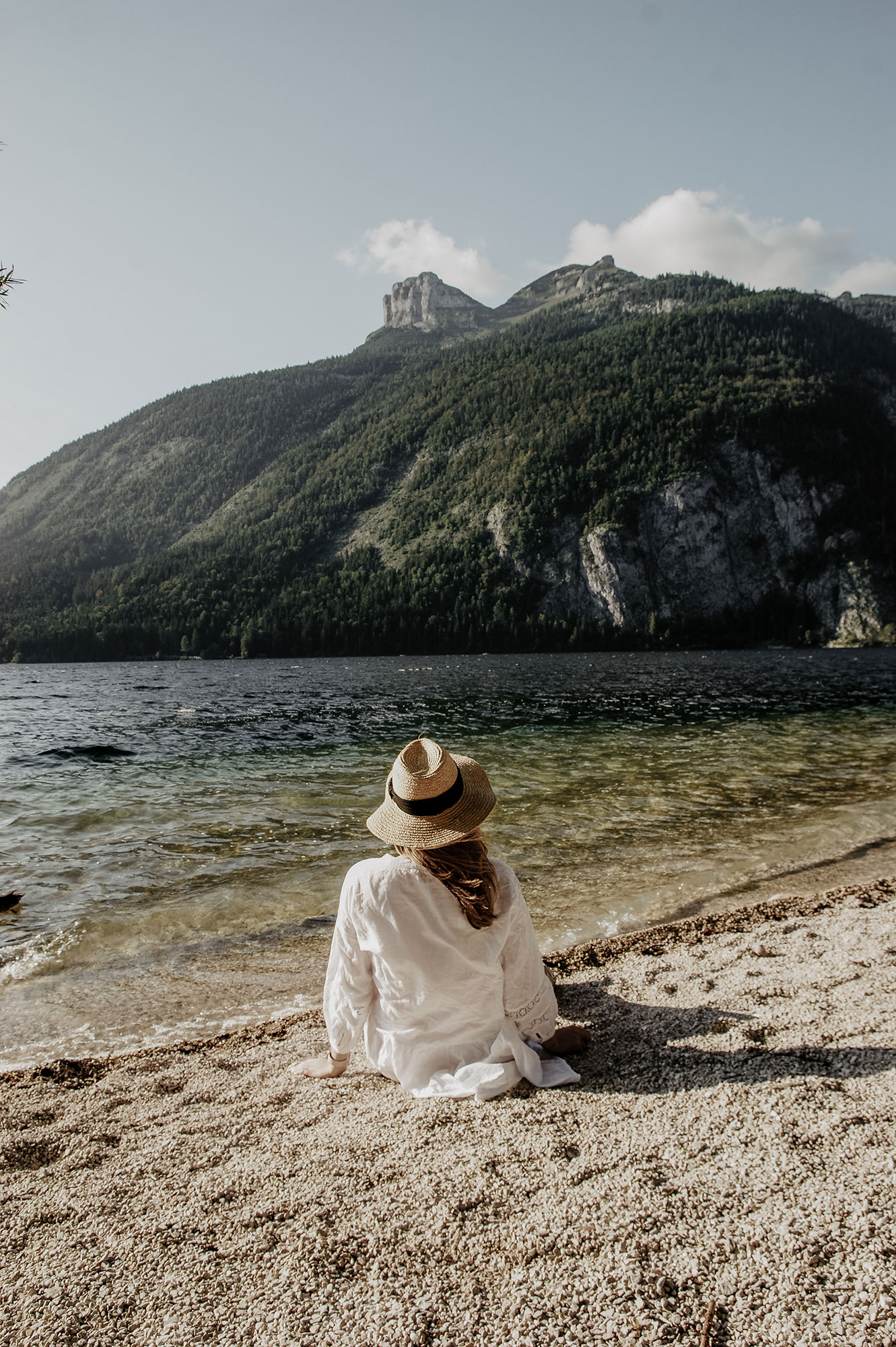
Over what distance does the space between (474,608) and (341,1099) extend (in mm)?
158474

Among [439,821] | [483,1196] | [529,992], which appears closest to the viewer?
[483,1196]

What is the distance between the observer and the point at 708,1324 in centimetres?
243

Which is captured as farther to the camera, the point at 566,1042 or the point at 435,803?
the point at 566,1042

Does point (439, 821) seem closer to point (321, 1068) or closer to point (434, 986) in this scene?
point (434, 986)

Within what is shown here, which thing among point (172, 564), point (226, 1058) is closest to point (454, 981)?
point (226, 1058)

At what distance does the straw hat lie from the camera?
13.1ft

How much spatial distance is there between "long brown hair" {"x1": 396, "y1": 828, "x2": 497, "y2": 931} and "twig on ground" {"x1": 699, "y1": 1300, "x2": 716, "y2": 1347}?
6.54ft

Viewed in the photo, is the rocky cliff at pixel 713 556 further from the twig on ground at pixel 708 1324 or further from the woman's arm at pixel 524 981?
the twig on ground at pixel 708 1324

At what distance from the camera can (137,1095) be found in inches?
193

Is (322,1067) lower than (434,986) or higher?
lower

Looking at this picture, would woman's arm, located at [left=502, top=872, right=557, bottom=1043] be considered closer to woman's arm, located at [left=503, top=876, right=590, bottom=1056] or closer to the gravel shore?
woman's arm, located at [left=503, top=876, right=590, bottom=1056]

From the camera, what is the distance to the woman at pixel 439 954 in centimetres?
408

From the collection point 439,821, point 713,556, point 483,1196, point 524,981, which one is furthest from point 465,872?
point 713,556

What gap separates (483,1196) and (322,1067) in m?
1.95
